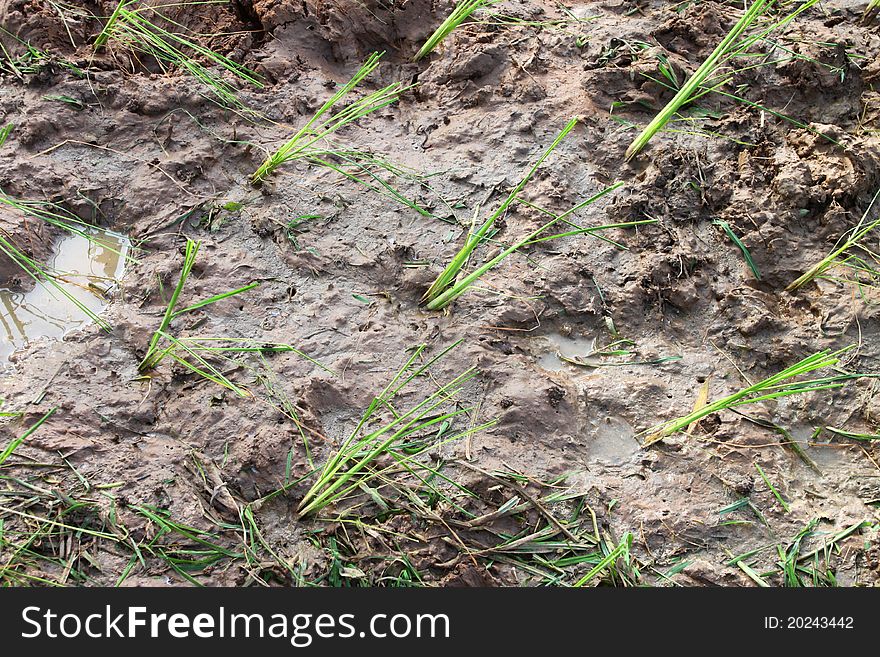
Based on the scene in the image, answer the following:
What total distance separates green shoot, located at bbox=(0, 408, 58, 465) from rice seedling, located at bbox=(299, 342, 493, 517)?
27.0 inches

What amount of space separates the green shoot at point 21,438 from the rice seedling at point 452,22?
5.96ft

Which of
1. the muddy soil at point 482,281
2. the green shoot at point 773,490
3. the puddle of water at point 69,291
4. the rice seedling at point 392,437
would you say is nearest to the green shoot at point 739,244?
the muddy soil at point 482,281

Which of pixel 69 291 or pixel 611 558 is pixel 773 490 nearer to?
pixel 611 558

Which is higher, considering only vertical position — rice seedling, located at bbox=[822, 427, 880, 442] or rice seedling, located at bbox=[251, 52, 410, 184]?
rice seedling, located at bbox=[251, 52, 410, 184]

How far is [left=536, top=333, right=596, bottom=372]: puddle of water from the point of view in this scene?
2453 mm

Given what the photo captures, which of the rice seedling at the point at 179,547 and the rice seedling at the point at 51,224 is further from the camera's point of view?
the rice seedling at the point at 51,224

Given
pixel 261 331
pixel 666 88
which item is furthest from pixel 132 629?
pixel 666 88

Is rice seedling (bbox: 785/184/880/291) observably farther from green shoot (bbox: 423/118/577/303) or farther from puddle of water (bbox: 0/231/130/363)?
puddle of water (bbox: 0/231/130/363)

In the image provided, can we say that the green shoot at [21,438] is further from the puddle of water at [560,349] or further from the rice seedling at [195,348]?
the puddle of water at [560,349]

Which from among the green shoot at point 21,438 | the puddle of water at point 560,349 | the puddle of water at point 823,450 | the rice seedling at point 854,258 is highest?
the rice seedling at point 854,258

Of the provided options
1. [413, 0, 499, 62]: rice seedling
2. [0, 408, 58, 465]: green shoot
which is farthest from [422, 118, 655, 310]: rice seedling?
[0, 408, 58, 465]: green shoot

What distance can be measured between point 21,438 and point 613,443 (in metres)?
1.55

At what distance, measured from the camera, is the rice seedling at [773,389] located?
2129 millimetres

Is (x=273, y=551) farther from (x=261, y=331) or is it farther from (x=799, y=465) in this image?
(x=799, y=465)
